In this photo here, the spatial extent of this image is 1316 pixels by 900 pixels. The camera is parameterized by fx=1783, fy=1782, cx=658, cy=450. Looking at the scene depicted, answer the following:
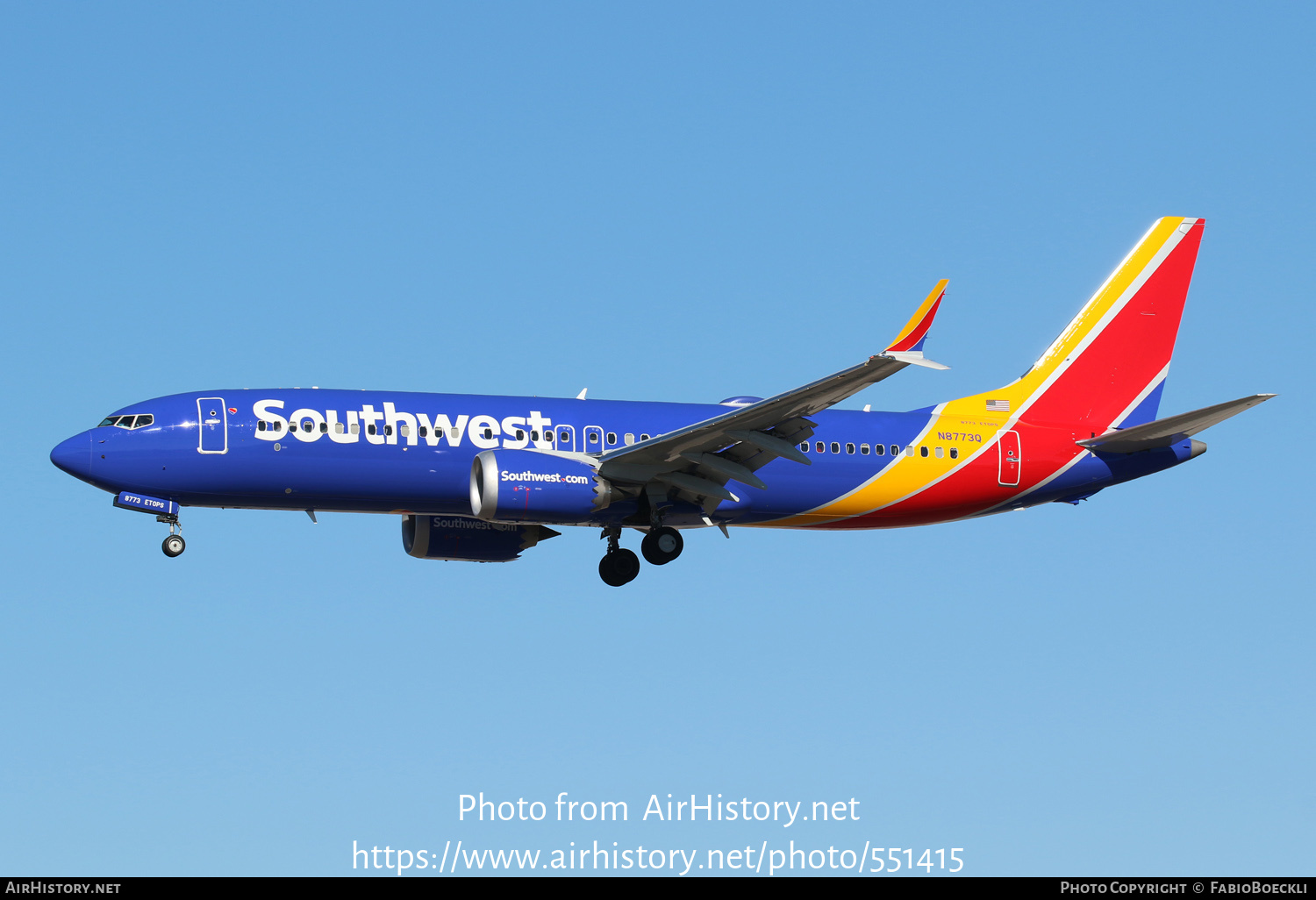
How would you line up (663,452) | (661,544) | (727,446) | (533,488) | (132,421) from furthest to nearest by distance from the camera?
1. (661,544)
2. (727,446)
3. (663,452)
4. (132,421)
5. (533,488)

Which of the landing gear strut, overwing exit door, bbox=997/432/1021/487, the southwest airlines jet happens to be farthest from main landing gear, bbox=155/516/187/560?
overwing exit door, bbox=997/432/1021/487

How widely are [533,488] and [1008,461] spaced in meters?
13.4

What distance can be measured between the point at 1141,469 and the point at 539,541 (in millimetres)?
16410

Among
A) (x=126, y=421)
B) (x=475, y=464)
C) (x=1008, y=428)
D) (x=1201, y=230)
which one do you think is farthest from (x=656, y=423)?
(x=1201, y=230)

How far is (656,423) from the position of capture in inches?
1781

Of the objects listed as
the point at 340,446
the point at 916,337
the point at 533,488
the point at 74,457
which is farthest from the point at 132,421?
the point at 916,337

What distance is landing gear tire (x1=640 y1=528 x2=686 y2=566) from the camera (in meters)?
44.9

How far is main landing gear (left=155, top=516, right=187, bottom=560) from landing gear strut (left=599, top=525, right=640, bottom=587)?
1048 cm

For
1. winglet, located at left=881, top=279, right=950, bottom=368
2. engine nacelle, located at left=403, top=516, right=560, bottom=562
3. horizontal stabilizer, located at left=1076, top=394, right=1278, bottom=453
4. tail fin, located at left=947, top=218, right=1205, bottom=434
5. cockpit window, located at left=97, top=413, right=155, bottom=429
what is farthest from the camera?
tail fin, located at left=947, top=218, right=1205, bottom=434

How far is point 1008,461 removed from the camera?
4759 centimetres

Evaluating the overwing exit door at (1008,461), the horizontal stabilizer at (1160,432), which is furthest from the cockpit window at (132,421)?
the horizontal stabilizer at (1160,432)

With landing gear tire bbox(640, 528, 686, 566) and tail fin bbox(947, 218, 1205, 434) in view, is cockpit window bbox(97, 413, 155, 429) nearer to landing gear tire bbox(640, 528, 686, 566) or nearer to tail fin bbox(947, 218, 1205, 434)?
landing gear tire bbox(640, 528, 686, 566)

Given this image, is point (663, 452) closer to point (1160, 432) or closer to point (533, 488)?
point (533, 488)

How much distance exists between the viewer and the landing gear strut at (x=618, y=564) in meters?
45.5
